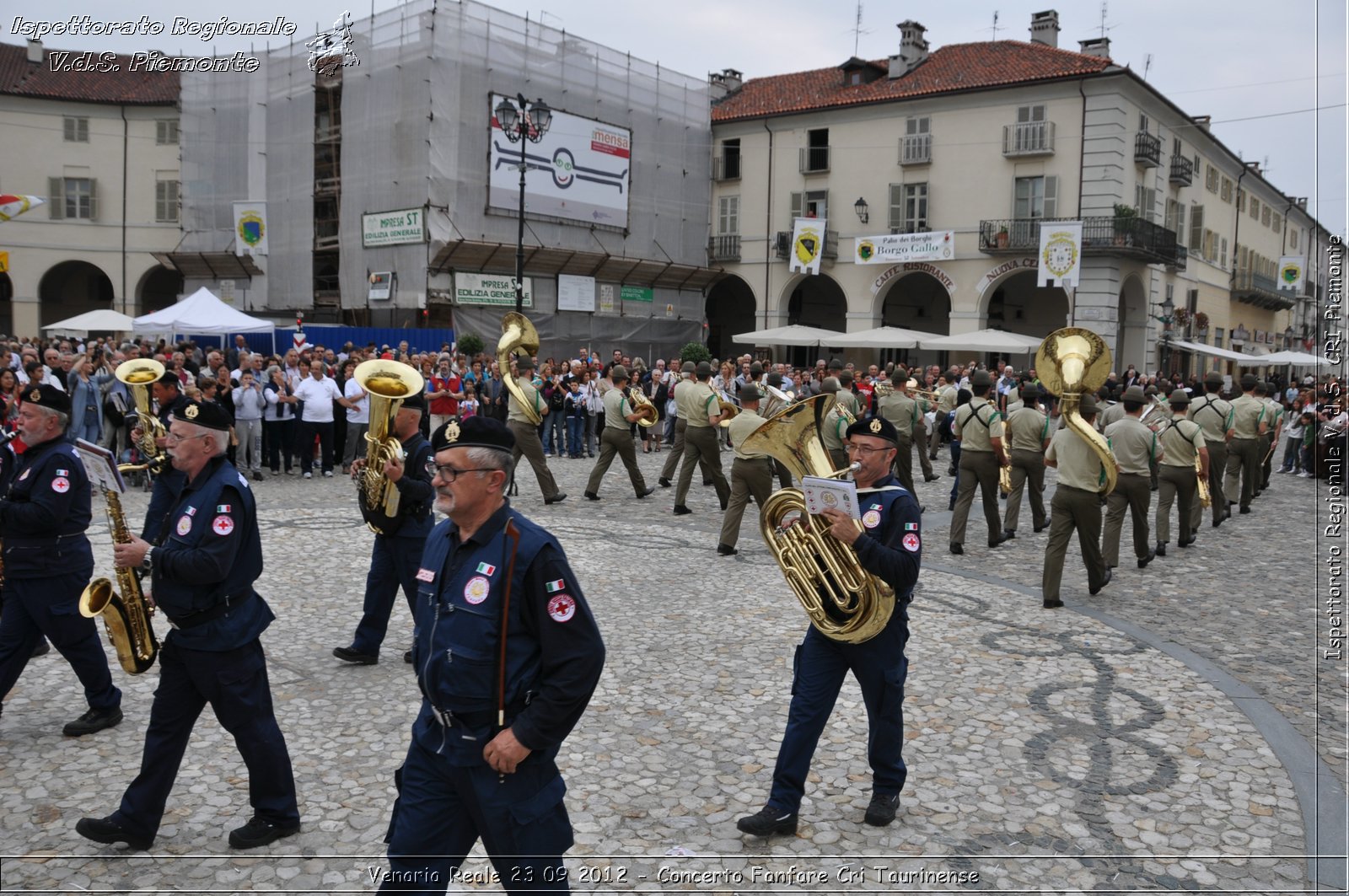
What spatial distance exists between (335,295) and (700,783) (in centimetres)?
3010

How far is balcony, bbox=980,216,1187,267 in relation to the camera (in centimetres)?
3108

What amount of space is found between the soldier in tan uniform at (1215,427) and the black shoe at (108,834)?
43.9 ft

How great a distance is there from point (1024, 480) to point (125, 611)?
10.00 meters

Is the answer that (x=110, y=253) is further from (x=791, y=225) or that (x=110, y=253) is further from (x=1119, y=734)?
(x=1119, y=734)

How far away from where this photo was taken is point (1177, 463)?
468 inches

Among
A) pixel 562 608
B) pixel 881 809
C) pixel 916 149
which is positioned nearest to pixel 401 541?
pixel 881 809

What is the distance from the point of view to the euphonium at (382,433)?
254 inches

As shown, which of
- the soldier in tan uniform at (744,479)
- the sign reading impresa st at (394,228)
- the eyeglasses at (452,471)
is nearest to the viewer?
the eyeglasses at (452,471)

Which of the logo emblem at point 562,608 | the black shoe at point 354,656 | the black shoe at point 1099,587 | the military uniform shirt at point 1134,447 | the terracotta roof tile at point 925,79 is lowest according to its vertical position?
the black shoe at point 354,656

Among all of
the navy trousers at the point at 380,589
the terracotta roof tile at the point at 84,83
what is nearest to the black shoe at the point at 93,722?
the navy trousers at the point at 380,589

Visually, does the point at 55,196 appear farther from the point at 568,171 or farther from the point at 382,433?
the point at 382,433

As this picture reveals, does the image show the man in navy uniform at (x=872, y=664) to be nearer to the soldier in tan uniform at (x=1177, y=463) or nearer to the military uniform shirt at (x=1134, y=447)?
the military uniform shirt at (x=1134, y=447)

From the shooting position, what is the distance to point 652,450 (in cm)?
2131

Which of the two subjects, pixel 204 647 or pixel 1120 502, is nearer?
pixel 204 647
